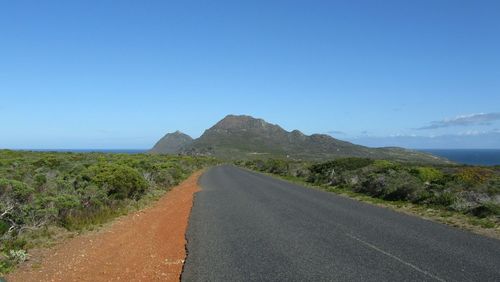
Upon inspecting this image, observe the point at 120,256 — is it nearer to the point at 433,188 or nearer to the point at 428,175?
the point at 433,188

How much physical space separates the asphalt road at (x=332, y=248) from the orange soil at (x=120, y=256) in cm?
46

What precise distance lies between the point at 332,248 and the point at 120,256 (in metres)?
→ 4.65

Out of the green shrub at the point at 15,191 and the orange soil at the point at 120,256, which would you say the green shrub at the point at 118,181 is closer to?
the orange soil at the point at 120,256

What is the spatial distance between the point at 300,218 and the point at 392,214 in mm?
3395

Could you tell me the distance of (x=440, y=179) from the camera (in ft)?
78.6

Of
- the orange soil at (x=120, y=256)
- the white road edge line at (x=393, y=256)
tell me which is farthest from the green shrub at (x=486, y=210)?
the orange soil at (x=120, y=256)

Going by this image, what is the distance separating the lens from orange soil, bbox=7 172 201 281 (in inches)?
354

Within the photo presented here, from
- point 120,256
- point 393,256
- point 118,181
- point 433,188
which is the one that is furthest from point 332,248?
point 433,188

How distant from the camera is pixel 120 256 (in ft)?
35.0

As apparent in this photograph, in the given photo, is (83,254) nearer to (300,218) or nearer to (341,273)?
(341,273)

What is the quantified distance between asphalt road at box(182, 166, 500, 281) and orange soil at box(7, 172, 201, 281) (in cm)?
46

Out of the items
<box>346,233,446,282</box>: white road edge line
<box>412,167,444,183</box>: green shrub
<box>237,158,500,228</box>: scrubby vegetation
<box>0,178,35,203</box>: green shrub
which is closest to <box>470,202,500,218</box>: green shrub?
<box>237,158,500,228</box>: scrubby vegetation

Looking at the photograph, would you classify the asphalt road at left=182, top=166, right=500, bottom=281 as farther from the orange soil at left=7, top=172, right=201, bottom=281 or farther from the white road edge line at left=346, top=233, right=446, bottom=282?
the orange soil at left=7, top=172, right=201, bottom=281

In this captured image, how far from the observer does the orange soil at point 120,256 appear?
8.99m
